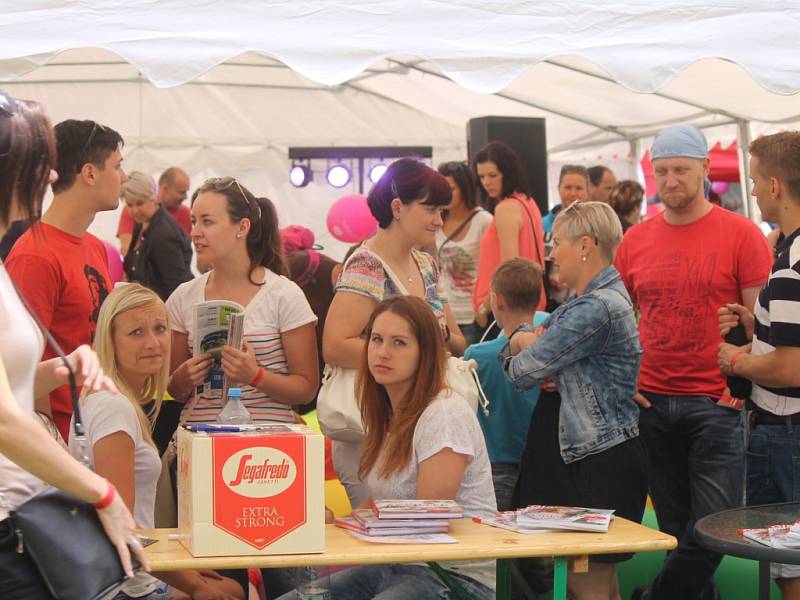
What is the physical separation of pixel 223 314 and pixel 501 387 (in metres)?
1.13

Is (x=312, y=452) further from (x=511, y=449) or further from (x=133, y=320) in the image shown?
(x=511, y=449)

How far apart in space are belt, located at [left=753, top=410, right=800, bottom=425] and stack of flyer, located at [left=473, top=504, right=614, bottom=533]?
669mm

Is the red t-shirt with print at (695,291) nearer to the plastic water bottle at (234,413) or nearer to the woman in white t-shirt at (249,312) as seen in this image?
the woman in white t-shirt at (249,312)

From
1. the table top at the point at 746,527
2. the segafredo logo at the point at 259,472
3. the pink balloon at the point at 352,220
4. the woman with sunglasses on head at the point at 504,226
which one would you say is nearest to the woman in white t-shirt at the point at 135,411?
the segafredo logo at the point at 259,472

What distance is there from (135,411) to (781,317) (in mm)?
1848

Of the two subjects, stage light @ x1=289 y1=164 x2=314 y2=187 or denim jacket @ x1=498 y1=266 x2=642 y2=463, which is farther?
stage light @ x1=289 y1=164 x2=314 y2=187

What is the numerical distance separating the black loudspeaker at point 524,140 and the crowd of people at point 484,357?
12.1 feet

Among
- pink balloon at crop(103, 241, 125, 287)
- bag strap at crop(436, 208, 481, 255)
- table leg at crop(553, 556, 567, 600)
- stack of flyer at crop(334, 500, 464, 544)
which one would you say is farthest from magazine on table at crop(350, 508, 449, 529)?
pink balloon at crop(103, 241, 125, 287)

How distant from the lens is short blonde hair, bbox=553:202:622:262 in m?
3.70

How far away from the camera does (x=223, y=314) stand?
3.49 meters

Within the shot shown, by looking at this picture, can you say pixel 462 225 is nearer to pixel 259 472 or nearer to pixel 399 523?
pixel 399 523

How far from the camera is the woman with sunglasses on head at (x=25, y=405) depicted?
1889 mm

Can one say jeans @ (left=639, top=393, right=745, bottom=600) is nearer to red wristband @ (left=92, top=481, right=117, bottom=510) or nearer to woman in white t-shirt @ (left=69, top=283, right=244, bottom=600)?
woman in white t-shirt @ (left=69, top=283, right=244, bottom=600)

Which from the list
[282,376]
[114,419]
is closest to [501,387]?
[282,376]
